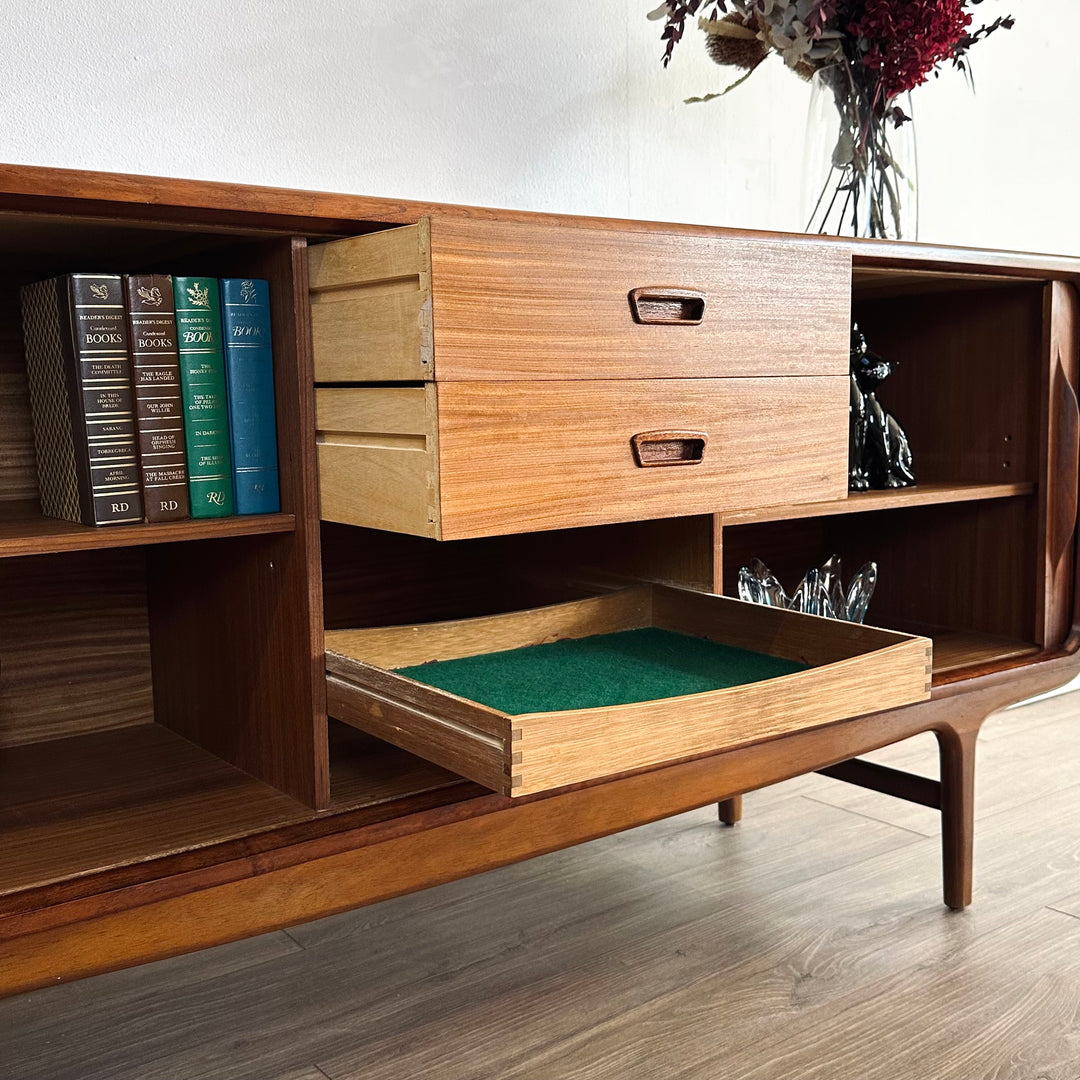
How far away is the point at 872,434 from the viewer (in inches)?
62.2

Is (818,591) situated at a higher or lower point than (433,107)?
lower

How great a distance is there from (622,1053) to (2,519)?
31.4 inches

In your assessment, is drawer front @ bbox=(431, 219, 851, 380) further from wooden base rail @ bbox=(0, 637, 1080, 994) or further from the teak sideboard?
wooden base rail @ bbox=(0, 637, 1080, 994)

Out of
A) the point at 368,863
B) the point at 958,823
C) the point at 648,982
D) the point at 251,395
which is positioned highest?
the point at 251,395

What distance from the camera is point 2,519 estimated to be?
1.03 metres

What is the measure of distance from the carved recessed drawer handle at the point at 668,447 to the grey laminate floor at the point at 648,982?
0.61 metres

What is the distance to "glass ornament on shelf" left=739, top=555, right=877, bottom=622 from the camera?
5.01 ft

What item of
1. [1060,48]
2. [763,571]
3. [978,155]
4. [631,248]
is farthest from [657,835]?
[1060,48]

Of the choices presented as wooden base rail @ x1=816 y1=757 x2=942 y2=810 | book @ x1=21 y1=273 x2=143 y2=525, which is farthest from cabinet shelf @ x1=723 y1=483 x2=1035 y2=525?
book @ x1=21 y1=273 x2=143 y2=525

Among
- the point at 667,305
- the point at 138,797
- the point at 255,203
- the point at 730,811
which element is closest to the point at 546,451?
the point at 667,305

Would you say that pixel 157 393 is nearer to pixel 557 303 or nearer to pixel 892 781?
pixel 557 303

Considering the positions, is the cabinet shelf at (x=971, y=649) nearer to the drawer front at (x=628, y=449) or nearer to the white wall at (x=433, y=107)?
the drawer front at (x=628, y=449)

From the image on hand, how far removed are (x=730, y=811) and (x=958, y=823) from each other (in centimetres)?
39

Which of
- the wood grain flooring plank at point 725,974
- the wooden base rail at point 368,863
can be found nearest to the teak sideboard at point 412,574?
the wooden base rail at point 368,863
